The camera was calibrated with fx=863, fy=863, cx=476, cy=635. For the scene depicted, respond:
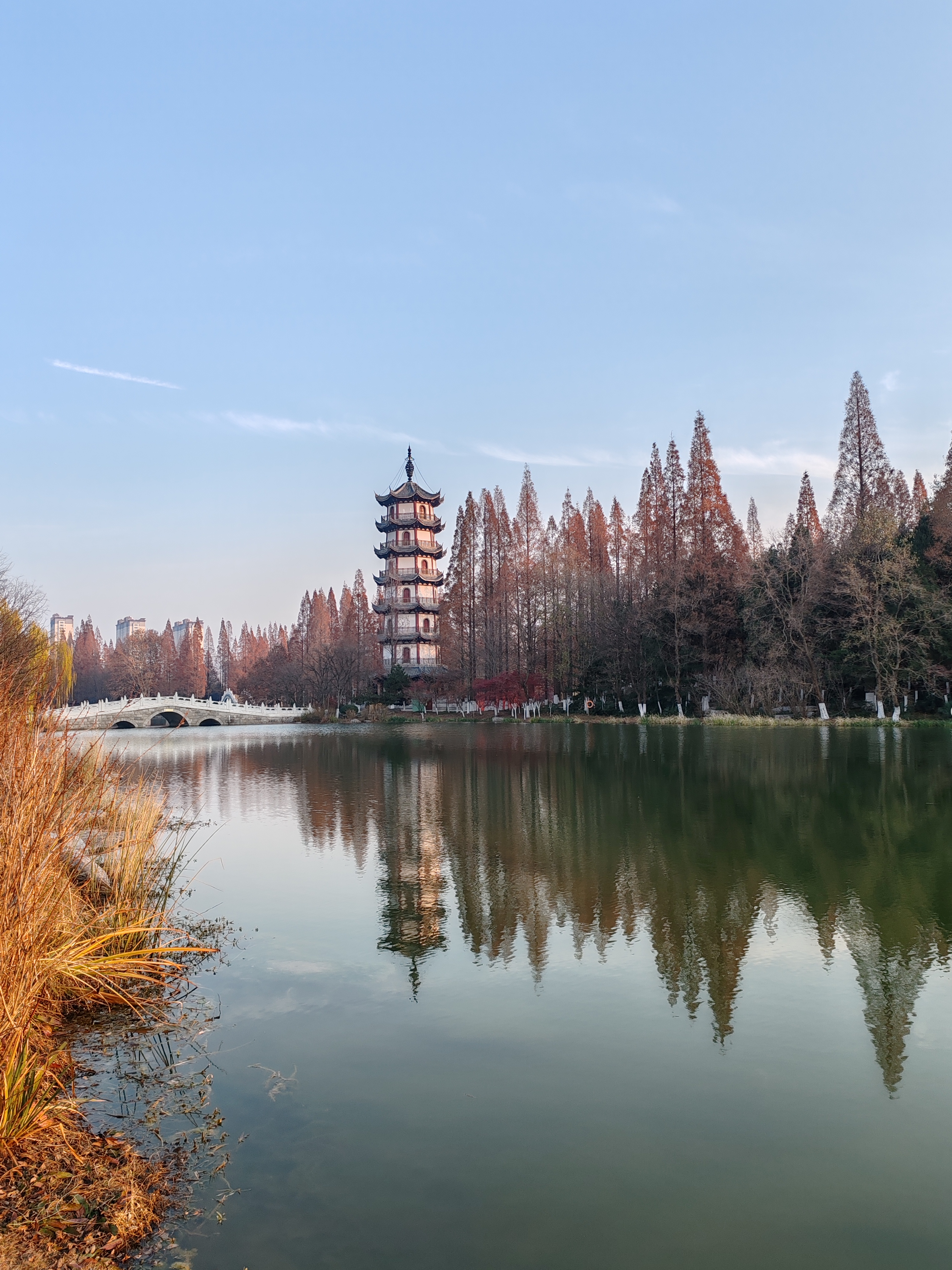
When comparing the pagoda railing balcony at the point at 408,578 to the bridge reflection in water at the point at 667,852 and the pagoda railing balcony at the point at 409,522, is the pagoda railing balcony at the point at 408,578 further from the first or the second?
the bridge reflection in water at the point at 667,852

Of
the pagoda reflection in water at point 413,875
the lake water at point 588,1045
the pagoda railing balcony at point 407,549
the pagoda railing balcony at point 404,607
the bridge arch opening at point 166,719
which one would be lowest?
the bridge arch opening at point 166,719

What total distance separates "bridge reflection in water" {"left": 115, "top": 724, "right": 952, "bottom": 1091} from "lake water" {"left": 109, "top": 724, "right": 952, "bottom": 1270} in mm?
47

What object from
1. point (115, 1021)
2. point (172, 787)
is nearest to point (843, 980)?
point (115, 1021)

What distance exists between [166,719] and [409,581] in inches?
728

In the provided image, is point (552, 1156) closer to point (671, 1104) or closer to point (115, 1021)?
point (671, 1104)

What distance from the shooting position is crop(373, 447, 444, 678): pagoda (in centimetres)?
5516

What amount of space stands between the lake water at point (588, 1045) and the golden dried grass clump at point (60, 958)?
14.3 inches

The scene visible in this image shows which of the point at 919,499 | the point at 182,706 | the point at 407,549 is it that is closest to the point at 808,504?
the point at 919,499

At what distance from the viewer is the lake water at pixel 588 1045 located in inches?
119

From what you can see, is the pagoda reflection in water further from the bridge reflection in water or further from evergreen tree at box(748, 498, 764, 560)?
evergreen tree at box(748, 498, 764, 560)

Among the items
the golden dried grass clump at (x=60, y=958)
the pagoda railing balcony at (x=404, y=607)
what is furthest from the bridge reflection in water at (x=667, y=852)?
the pagoda railing balcony at (x=404, y=607)

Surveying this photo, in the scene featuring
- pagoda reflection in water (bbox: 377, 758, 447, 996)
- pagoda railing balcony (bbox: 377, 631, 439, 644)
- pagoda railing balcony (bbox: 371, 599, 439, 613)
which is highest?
pagoda railing balcony (bbox: 371, 599, 439, 613)

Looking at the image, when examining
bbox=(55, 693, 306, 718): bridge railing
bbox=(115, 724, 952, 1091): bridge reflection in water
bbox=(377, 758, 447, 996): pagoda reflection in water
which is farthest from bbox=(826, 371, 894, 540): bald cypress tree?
bbox=(55, 693, 306, 718): bridge railing

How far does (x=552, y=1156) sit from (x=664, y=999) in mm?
1864
